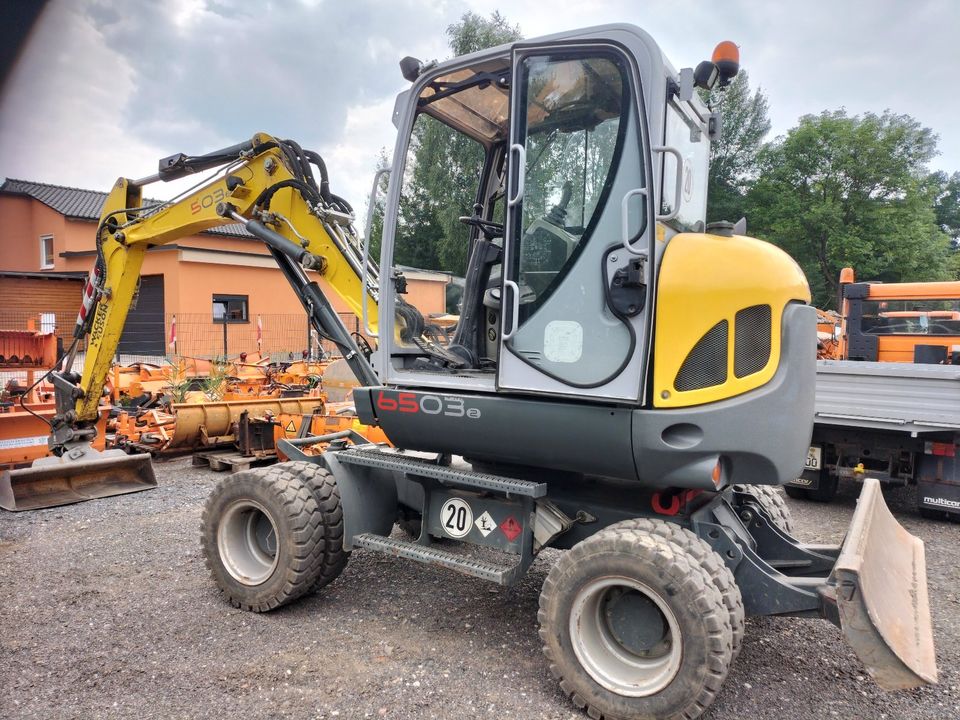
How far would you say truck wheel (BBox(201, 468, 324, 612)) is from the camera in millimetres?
3906

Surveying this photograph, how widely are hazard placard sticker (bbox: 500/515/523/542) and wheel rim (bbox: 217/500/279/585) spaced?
1.37 m

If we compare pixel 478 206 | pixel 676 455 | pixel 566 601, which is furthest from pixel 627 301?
pixel 478 206

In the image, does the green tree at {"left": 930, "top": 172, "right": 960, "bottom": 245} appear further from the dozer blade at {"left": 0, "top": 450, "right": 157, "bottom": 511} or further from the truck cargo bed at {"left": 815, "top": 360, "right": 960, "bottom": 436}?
the dozer blade at {"left": 0, "top": 450, "right": 157, "bottom": 511}

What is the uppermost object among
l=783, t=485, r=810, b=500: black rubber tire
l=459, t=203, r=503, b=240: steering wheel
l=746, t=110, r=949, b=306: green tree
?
l=746, t=110, r=949, b=306: green tree

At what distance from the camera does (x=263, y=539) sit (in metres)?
4.34

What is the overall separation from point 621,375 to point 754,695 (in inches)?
62.8

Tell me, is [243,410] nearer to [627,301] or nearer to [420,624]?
[420,624]

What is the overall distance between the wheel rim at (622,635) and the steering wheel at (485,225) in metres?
2.05

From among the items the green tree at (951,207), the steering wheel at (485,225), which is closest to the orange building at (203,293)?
the steering wheel at (485,225)

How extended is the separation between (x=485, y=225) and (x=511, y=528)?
5.72 ft

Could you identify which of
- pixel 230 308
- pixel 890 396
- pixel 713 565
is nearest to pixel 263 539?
pixel 713 565

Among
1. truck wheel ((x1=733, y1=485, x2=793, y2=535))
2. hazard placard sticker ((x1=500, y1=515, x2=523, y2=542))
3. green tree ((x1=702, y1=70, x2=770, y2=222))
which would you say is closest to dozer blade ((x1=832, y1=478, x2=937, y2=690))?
truck wheel ((x1=733, y1=485, x2=793, y2=535))

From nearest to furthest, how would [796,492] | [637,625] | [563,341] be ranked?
[637,625] < [563,341] < [796,492]

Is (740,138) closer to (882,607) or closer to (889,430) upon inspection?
(889,430)
